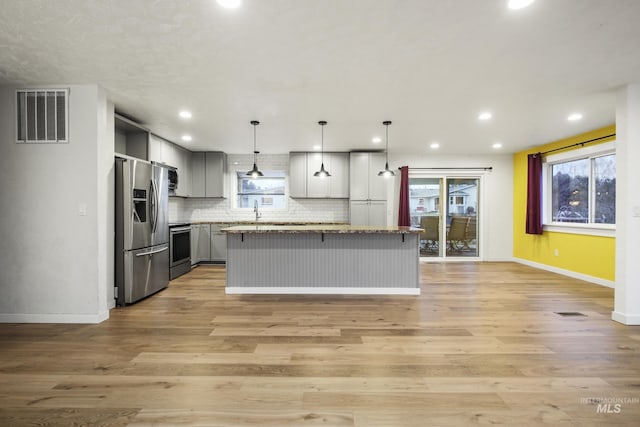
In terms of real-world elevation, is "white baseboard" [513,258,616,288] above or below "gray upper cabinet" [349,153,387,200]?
below

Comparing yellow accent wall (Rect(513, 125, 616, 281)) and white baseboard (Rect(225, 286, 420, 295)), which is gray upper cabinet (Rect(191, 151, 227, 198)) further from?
yellow accent wall (Rect(513, 125, 616, 281))

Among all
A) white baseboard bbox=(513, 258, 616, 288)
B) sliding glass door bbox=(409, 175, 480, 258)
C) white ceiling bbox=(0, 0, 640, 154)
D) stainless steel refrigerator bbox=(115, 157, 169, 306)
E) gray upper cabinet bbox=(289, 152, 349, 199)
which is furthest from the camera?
sliding glass door bbox=(409, 175, 480, 258)

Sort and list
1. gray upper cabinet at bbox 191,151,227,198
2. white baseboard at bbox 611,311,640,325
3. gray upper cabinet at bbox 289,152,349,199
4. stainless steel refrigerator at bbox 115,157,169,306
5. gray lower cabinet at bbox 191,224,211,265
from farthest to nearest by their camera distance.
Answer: gray upper cabinet at bbox 191,151,227,198
gray upper cabinet at bbox 289,152,349,199
gray lower cabinet at bbox 191,224,211,265
stainless steel refrigerator at bbox 115,157,169,306
white baseboard at bbox 611,311,640,325

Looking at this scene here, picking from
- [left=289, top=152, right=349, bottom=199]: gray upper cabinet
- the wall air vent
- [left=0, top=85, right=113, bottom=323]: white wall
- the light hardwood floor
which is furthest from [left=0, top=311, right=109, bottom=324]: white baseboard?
[left=289, top=152, right=349, bottom=199]: gray upper cabinet

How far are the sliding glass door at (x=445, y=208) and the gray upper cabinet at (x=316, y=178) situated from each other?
5.26 ft

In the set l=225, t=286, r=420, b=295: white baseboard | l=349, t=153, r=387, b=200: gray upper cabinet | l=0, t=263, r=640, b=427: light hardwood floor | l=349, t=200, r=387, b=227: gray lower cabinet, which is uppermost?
l=349, t=153, r=387, b=200: gray upper cabinet

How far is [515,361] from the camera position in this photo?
2293 mm

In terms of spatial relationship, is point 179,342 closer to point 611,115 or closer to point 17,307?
point 17,307

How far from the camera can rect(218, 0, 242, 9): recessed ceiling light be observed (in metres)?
1.82

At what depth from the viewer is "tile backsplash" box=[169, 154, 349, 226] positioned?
267 inches

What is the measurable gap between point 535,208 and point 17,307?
7.77 meters

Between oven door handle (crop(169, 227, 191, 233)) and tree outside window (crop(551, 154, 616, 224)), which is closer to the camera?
tree outside window (crop(551, 154, 616, 224))

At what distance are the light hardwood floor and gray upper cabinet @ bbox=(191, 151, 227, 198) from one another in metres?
3.18

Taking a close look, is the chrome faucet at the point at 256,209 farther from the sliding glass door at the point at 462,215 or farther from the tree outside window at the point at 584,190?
the tree outside window at the point at 584,190
